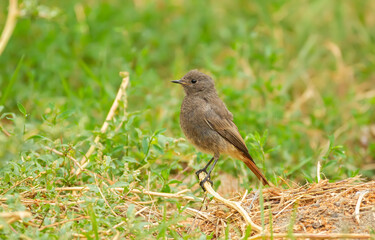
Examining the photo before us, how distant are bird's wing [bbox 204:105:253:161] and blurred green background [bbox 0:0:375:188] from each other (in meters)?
0.16

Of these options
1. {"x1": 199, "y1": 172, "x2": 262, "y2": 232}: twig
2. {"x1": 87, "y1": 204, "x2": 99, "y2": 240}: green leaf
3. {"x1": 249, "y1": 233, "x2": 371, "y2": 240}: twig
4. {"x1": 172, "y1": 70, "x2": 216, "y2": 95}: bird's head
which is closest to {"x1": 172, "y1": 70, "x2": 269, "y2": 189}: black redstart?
{"x1": 172, "y1": 70, "x2": 216, "y2": 95}: bird's head

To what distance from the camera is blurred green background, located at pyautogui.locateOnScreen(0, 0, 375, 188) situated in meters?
6.81

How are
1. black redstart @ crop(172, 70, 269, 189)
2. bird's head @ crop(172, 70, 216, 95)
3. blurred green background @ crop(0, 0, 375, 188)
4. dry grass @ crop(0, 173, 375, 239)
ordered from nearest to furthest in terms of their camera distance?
dry grass @ crop(0, 173, 375, 239)
black redstart @ crop(172, 70, 269, 189)
bird's head @ crop(172, 70, 216, 95)
blurred green background @ crop(0, 0, 375, 188)

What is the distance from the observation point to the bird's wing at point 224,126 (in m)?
5.93

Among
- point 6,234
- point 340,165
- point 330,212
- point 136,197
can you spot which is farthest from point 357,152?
point 6,234

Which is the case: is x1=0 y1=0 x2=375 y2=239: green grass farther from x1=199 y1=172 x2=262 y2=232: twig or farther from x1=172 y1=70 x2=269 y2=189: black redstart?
x1=199 y1=172 x2=262 y2=232: twig

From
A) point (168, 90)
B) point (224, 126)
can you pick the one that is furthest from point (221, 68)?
point (224, 126)

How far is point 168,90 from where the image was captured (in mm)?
8062

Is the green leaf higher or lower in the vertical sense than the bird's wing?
higher

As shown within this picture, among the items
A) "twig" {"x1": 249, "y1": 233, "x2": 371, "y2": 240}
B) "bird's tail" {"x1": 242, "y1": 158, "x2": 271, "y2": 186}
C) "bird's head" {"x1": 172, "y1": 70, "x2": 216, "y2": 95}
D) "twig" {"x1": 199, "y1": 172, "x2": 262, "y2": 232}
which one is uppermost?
"bird's head" {"x1": 172, "y1": 70, "x2": 216, "y2": 95}

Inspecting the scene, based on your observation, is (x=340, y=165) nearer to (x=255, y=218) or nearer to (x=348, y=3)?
(x=255, y=218)

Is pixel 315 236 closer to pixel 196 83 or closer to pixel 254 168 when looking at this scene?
pixel 254 168

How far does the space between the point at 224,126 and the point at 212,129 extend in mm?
147

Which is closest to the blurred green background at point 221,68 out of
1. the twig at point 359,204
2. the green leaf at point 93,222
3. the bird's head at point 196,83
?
the bird's head at point 196,83
